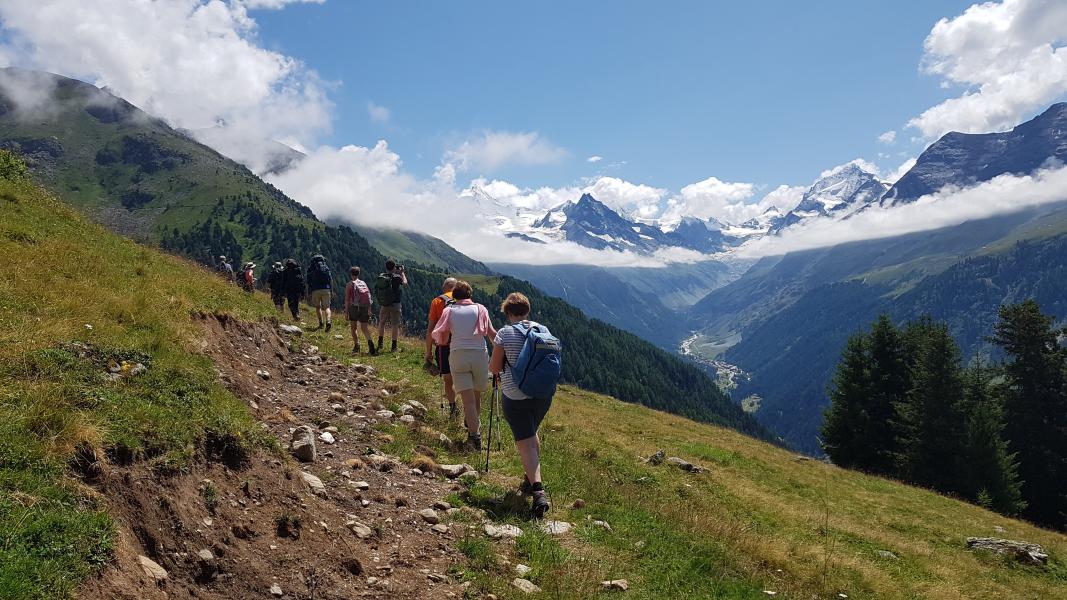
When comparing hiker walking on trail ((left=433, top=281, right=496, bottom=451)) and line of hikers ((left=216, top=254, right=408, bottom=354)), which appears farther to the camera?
line of hikers ((left=216, top=254, right=408, bottom=354))

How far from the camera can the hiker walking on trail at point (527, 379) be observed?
338 inches

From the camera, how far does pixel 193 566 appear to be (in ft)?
16.4

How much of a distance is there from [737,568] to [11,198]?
19.9m

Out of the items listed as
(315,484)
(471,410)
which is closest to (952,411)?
(471,410)

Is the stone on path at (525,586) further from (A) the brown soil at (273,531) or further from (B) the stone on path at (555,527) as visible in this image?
(B) the stone on path at (555,527)

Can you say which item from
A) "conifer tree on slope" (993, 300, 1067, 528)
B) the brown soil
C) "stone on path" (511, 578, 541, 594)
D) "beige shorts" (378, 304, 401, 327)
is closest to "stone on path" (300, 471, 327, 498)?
the brown soil

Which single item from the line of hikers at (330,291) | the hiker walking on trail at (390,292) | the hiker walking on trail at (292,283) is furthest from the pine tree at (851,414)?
the hiker walking on trail at (292,283)

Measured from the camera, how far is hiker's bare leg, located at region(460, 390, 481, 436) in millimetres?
11016

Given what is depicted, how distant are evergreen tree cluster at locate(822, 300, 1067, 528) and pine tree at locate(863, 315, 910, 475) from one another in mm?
76

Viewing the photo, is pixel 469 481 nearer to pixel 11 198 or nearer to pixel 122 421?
pixel 122 421

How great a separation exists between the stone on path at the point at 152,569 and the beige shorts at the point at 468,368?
6340 millimetres

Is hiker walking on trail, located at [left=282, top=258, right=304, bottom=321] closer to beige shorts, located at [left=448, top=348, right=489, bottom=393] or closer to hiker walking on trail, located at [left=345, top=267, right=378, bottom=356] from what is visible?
hiker walking on trail, located at [left=345, top=267, right=378, bottom=356]

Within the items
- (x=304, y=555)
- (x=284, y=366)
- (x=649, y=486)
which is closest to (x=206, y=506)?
(x=304, y=555)

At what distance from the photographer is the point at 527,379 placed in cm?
859
